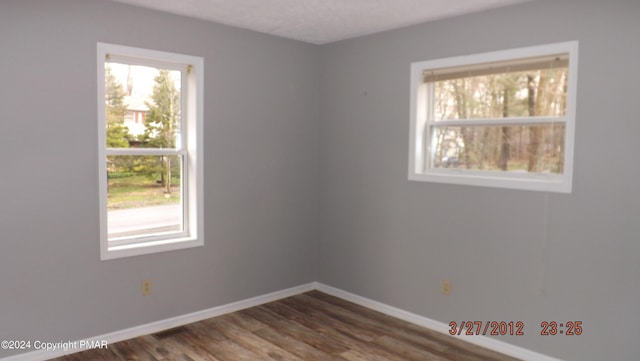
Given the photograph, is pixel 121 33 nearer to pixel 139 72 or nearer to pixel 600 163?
pixel 139 72

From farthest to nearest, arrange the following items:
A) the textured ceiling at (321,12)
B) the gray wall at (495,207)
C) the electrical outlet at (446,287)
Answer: the electrical outlet at (446,287) → the textured ceiling at (321,12) → the gray wall at (495,207)

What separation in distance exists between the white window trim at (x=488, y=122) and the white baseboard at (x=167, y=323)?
168cm

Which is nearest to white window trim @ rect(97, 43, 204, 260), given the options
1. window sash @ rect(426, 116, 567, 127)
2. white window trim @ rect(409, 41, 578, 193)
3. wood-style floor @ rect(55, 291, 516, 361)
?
wood-style floor @ rect(55, 291, 516, 361)

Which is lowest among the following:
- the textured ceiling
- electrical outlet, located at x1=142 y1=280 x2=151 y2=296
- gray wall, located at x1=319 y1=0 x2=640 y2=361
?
electrical outlet, located at x1=142 y1=280 x2=151 y2=296

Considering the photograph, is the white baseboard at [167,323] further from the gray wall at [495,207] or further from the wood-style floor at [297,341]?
the gray wall at [495,207]

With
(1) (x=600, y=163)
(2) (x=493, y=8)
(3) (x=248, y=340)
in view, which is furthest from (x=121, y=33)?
(1) (x=600, y=163)

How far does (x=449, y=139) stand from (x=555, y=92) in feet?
2.92

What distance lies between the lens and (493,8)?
3.41 meters

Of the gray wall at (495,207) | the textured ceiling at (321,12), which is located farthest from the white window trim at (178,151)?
the gray wall at (495,207)

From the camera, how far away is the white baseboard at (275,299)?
3.28 meters

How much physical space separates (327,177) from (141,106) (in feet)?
6.14

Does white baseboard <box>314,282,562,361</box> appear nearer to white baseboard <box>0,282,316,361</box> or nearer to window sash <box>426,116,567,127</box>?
white baseboard <box>0,282,316,361</box>

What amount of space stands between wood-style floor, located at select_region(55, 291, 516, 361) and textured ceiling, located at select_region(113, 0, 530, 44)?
8.05 ft

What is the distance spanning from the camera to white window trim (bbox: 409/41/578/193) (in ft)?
10.1
